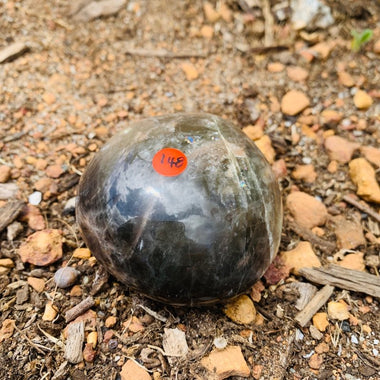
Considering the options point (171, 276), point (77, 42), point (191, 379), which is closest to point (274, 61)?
point (77, 42)

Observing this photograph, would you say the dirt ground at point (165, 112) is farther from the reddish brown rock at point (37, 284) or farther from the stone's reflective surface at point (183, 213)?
the stone's reflective surface at point (183, 213)

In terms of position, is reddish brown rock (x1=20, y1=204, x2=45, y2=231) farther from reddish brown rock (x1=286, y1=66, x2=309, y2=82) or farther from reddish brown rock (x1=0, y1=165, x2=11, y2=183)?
reddish brown rock (x1=286, y1=66, x2=309, y2=82)

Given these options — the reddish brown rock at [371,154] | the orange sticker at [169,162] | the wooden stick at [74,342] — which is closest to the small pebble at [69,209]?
the wooden stick at [74,342]

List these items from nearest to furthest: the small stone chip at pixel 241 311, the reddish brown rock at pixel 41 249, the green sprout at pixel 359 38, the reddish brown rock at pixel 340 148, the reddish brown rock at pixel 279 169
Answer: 1. the small stone chip at pixel 241 311
2. the reddish brown rock at pixel 41 249
3. the reddish brown rock at pixel 279 169
4. the reddish brown rock at pixel 340 148
5. the green sprout at pixel 359 38

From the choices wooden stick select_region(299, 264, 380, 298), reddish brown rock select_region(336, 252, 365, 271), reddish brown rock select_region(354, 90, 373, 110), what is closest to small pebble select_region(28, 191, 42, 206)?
wooden stick select_region(299, 264, 380, 298)

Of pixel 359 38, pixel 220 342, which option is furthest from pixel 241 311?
pixel 359 38

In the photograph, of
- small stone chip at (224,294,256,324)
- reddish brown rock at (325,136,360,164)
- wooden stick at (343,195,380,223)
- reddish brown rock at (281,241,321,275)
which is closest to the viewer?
small stone chip at (224,294,256,324)
